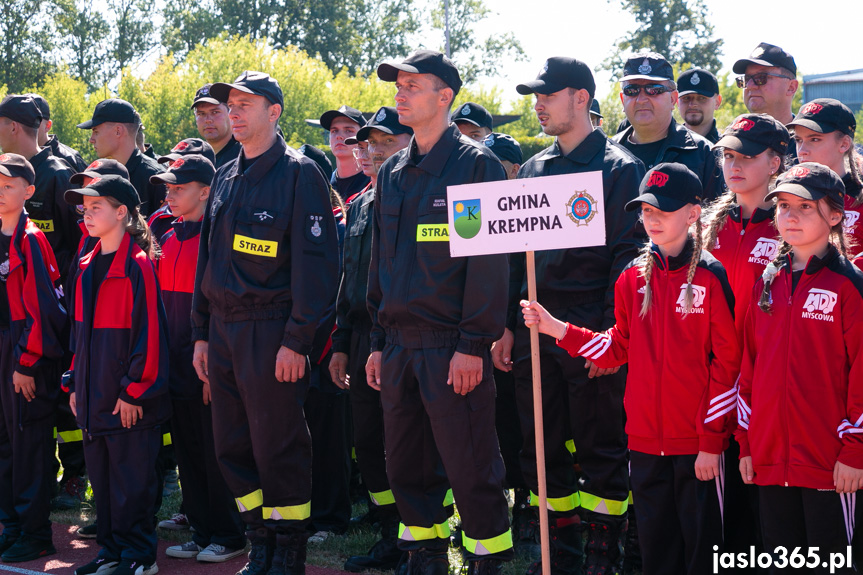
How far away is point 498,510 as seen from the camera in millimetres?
4750

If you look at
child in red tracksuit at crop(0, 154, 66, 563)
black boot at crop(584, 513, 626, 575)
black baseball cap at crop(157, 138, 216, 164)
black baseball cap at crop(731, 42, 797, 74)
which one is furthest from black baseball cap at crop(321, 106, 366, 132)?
black boot at crop(584, 513, 626, 575)

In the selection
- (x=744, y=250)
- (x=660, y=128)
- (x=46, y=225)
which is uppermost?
(x=660, y=128)

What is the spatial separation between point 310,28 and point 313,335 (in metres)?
63.2

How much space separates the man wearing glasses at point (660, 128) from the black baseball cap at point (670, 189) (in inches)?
58.9

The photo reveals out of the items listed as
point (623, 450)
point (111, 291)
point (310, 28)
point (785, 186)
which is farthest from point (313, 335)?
point (310, 28)

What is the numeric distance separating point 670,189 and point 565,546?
2.16 metres

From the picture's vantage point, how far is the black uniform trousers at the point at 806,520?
3.88 m

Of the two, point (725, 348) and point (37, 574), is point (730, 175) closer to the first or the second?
point (725, 348)

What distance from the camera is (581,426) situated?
5.13 metres

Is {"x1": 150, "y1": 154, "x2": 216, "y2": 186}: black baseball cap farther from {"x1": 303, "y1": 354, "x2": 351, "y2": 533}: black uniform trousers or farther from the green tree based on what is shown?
the green tree

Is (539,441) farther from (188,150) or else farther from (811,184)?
(188,150)

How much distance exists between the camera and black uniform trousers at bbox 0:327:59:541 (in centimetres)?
610

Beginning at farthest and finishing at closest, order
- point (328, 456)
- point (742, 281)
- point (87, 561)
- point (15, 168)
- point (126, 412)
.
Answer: point (328, 456) < point (15, 168) < point (87, 561) < point (126, 412) < point (742, 281)

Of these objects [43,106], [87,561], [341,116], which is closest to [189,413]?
[87,561]
